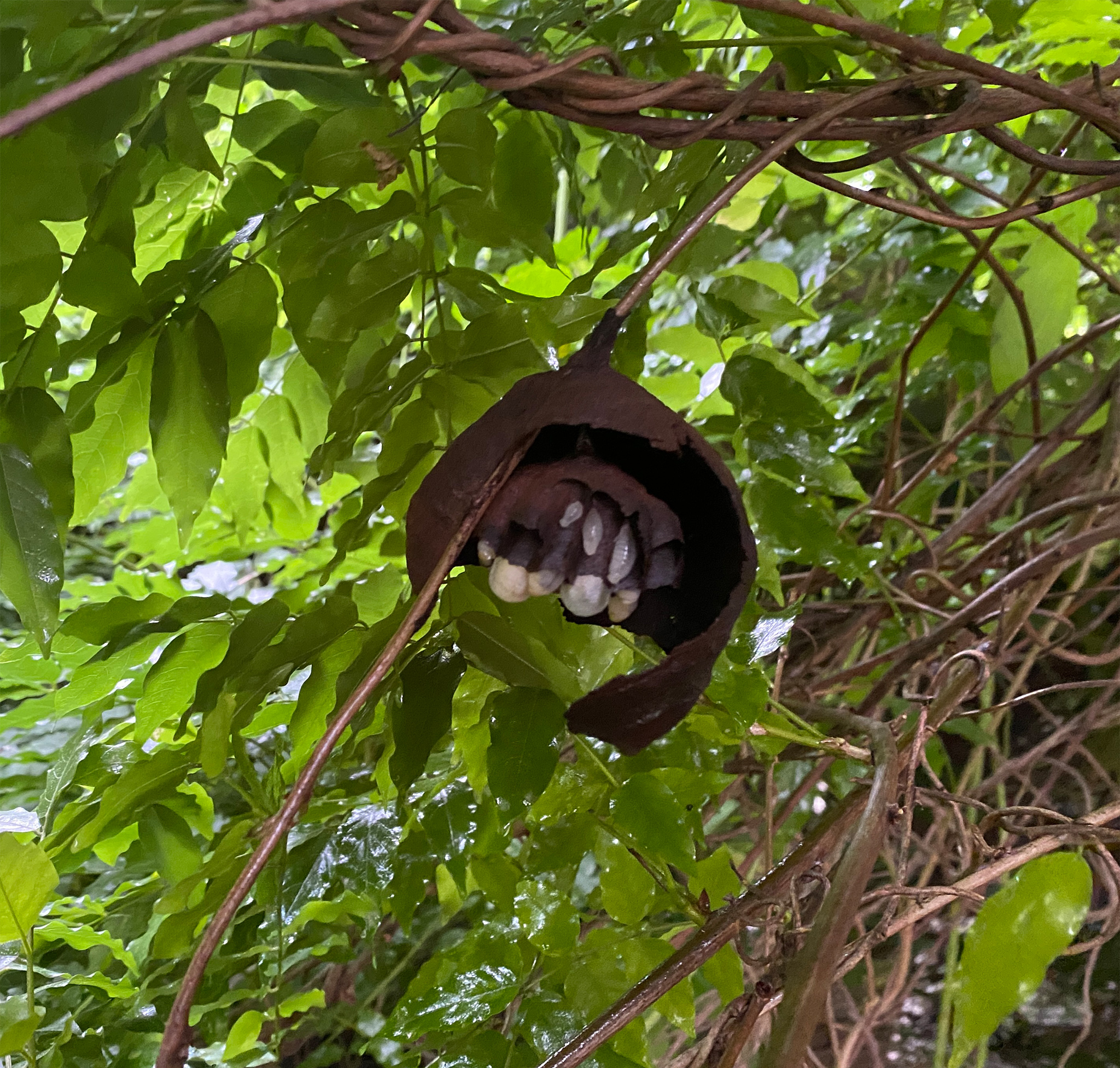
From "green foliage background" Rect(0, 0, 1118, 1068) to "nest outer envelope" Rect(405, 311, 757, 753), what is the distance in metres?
0.12

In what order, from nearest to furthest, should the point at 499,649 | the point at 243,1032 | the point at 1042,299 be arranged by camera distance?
1. the point at 499,649
2. the point at 243,1032
3. the point at 1042,299

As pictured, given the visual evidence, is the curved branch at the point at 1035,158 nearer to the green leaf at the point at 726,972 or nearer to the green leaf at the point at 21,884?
the green leaf at the point at 726,972

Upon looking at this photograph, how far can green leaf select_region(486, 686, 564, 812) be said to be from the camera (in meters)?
0.45

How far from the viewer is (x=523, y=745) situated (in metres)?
0.46

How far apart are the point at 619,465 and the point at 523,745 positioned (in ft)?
0.56

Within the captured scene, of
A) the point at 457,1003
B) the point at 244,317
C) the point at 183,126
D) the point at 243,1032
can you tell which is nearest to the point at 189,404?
the point at 244,317

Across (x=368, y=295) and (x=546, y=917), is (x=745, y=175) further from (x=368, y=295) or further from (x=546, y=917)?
(x=546, y=917)

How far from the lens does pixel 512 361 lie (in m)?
0.50

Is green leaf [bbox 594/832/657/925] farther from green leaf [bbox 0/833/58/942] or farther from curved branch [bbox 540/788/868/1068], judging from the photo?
green leaf [bbox 0/833/58/942]

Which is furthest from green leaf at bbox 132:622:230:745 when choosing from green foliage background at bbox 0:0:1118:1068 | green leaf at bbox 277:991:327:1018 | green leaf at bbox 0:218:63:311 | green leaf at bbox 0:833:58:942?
green leaf at bbox 277:991:327:1018

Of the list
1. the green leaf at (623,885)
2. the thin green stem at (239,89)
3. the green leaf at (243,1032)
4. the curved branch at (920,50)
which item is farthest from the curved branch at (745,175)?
the green leaf at (243,1032)

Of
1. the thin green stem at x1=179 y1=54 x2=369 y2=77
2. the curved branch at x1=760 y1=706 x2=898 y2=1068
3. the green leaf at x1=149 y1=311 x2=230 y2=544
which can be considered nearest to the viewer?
the curved branch at x1=760 y1=706 x2=898 y2=1068

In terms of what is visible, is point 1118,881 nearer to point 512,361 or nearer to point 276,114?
point 512,361

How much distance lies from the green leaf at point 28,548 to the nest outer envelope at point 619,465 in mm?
221
